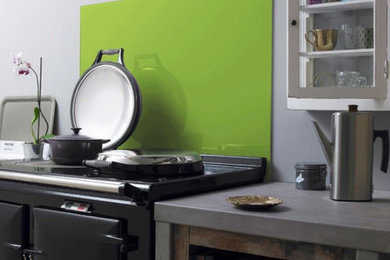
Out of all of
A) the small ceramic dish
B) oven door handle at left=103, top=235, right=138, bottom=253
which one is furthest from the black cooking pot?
the small ceramic dish

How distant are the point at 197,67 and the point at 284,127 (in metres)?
0.52

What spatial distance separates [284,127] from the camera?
216 cm

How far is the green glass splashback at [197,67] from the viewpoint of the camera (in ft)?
7.28

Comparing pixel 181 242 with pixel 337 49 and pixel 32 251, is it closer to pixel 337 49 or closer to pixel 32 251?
pixel 32 251

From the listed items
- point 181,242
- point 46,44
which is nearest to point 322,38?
point 181,242

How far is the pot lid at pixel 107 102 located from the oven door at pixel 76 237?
2.29 feet

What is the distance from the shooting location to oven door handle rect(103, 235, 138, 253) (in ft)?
5.21

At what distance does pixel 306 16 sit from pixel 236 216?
883 millimetres

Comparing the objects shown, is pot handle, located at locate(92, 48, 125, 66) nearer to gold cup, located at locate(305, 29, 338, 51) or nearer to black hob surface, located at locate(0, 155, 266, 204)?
black hob surface, located at locate(0, 155, 266, 204)

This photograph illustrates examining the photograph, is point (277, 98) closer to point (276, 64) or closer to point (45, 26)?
point (276, 64)

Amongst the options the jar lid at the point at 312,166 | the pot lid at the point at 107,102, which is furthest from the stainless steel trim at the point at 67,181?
the jar lid at the point at 312,166

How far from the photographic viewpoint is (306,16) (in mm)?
1929

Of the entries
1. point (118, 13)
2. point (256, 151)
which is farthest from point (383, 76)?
point (118, 13)

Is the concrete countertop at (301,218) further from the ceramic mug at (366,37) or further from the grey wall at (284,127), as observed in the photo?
the ceramic mug at (366,37)
